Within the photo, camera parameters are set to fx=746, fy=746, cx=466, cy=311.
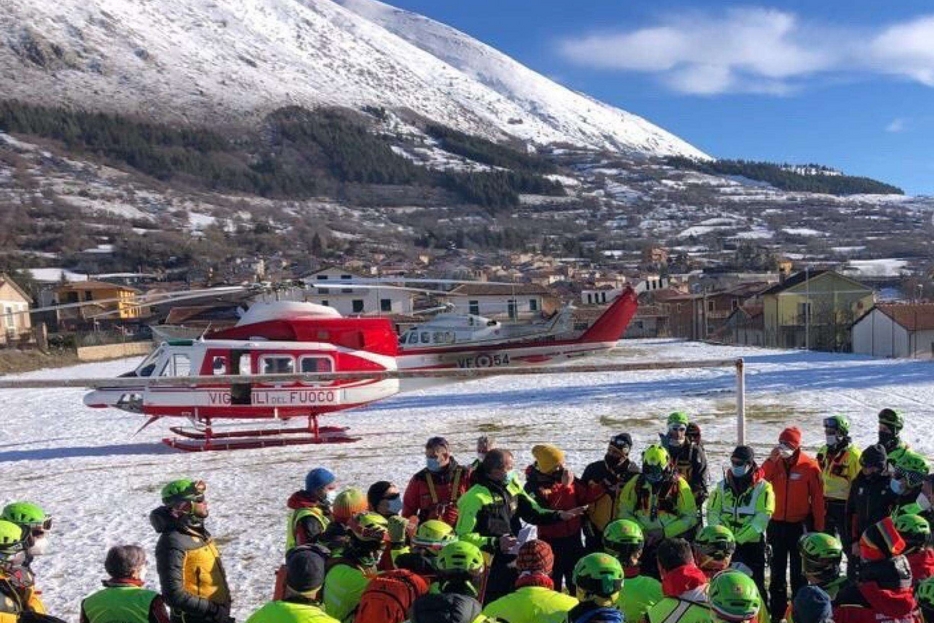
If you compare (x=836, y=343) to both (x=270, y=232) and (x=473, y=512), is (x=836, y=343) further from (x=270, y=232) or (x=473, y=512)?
(x=270, y=232)

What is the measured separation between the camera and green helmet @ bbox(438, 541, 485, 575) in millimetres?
3488

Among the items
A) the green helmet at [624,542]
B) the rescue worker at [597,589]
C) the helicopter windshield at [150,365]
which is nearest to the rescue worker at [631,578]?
the green helmet at [624,542]

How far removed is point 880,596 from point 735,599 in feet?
3.45

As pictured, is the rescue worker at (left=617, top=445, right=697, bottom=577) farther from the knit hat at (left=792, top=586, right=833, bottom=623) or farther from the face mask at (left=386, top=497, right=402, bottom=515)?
the knit hat at (left=792, top=586, right=833, bottom=623)

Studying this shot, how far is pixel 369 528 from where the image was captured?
4.23 metres

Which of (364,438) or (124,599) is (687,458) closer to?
(124,599)

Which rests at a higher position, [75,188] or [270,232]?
[75,188]

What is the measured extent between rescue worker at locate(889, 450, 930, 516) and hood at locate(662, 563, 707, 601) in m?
2.70

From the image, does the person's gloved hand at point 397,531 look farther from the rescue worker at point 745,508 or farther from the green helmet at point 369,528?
the rescue worker at point 745,508

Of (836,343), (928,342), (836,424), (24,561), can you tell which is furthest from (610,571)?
(836,343)

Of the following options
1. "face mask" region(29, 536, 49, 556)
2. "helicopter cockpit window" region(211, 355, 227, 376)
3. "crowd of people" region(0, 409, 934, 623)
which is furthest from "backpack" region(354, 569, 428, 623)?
"helicopter cockpit window" region(211, 355, 227, 376)

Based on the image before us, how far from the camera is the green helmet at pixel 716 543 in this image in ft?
13.6

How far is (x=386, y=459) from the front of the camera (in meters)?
13.3

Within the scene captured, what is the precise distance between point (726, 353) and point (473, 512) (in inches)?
1339
